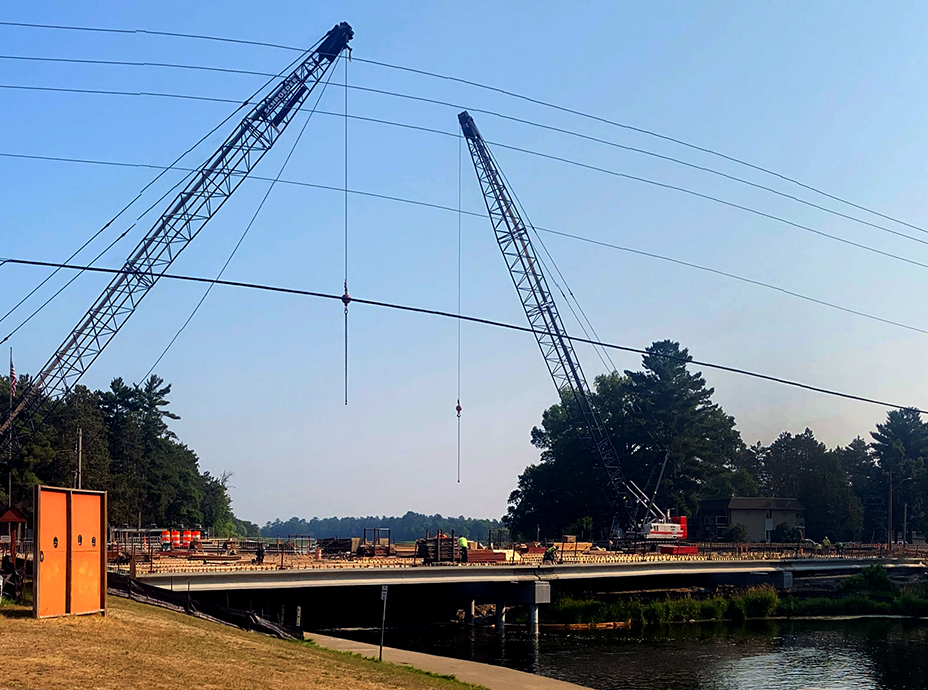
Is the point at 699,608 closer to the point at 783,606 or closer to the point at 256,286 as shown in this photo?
the point at 783,606

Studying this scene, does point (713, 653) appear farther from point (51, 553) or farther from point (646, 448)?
point (646, 448)

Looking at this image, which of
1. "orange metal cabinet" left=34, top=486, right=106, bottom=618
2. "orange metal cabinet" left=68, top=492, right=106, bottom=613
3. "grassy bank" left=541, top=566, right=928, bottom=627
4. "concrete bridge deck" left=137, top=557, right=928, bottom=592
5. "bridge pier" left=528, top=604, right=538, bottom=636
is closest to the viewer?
"orange metal cabinet" left=34, top=486, right=106, bottom=618

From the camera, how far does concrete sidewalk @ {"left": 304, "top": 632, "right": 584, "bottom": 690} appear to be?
124ft

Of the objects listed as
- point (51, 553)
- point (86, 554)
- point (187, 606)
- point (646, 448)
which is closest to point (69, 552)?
point (51, 553)

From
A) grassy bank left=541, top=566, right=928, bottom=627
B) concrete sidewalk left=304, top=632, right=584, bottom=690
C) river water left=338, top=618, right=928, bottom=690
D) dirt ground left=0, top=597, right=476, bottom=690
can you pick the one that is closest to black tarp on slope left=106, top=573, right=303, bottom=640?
concrete sidewalk left=304, top=632, right=584, bottom=690

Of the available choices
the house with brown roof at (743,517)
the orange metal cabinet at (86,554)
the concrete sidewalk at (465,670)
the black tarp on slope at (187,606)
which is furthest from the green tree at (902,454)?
the orange metal cabinet at (86,554)

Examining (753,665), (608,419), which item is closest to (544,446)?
(608,419)

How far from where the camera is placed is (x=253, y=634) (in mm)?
35625

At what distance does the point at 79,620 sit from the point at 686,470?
10619 centimetres

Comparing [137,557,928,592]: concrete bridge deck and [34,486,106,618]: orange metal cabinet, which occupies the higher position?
[34,486,106,618]: orange metal cabinet

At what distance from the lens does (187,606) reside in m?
37.2

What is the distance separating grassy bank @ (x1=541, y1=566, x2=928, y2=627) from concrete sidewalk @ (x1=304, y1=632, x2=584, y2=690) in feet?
84.1

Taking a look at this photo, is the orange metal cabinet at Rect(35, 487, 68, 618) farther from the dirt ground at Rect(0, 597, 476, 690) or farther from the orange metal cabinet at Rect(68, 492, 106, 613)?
the dirt ground at Rect(0, 597, 476, 690)

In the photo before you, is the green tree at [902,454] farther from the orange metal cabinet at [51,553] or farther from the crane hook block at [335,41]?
the orange metal cabinet at [51,553]
